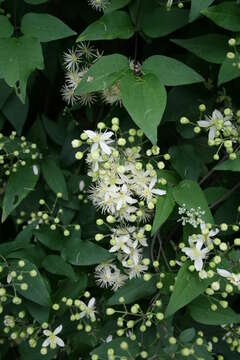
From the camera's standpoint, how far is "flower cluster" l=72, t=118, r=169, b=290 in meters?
1.65

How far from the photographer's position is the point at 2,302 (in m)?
1.89

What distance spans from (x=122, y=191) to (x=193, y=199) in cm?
24

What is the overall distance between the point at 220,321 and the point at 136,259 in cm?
36

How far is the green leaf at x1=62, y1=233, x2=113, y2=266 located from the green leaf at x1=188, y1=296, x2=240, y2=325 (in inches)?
13.9

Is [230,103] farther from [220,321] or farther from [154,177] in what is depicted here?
[220,321]

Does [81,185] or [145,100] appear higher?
[145,100]

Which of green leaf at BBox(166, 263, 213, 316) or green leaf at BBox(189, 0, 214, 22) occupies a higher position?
green leaf at BBox(189, 0, 214, 22)

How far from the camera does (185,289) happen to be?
1.57 m

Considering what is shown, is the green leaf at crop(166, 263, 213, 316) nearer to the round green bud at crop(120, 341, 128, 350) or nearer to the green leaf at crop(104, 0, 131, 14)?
the round green bud at crop(120, 341, 128, 350)

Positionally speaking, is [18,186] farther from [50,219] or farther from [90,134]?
[90,134]

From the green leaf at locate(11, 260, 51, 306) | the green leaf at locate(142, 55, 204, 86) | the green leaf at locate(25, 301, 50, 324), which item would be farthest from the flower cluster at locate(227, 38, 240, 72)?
the green leaf at locate(25, 301, 50, 324)

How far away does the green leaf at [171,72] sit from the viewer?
5.29 ft

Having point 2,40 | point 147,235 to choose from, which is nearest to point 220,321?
point 147,235

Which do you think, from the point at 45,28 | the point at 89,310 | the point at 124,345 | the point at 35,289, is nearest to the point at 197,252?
the point at 124,345
